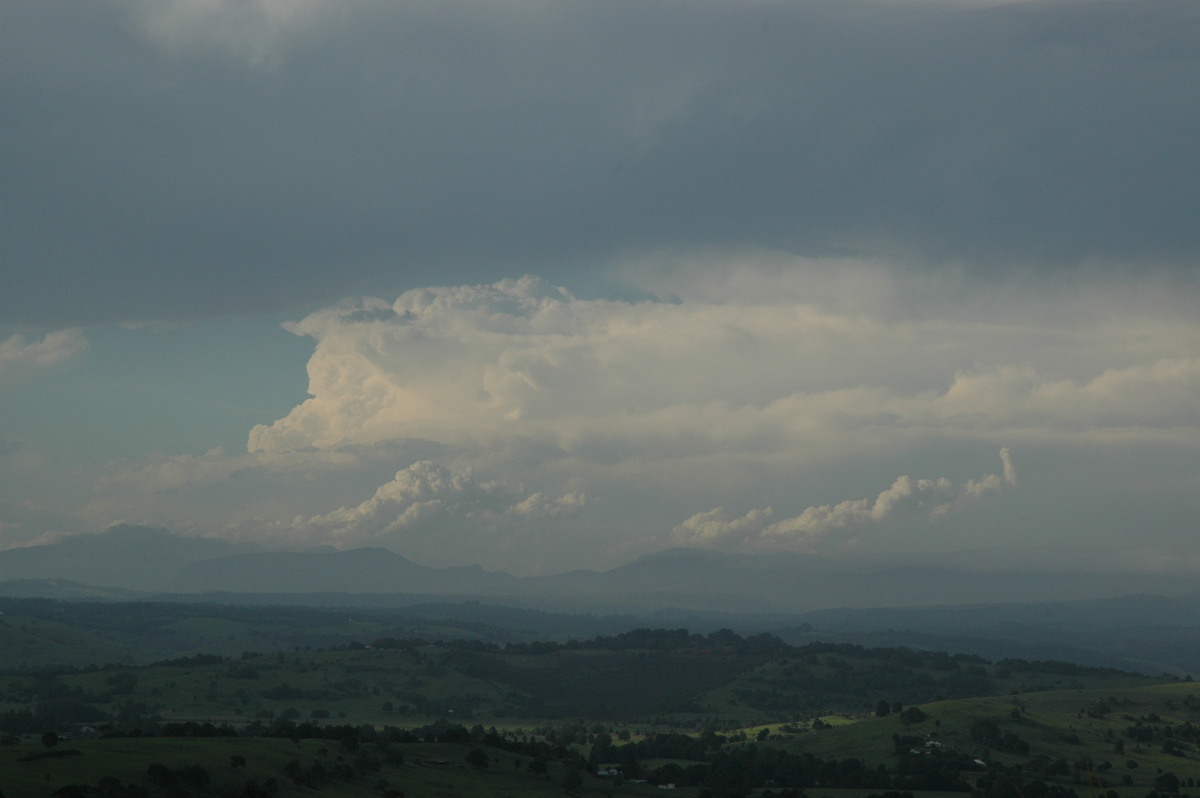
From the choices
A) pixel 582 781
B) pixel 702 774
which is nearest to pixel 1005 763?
pixel 702 774

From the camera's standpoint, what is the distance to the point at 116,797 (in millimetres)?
80938

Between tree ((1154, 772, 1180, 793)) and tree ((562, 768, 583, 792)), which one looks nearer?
tree ((562, 768, 583, 792))

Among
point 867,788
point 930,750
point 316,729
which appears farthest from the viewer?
point 930,750

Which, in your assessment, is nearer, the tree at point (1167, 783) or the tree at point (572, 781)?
the tree at point (572, 781)

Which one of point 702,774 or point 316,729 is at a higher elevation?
point 316,729

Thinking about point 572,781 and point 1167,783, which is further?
point 1167,783

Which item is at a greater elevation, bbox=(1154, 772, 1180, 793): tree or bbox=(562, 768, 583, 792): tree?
bbox=(562, 768, 583, 792): tree

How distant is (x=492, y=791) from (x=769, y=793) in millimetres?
42172

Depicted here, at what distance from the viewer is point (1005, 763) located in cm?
19375

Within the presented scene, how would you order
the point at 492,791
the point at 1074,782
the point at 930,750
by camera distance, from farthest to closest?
the point at 930,750, the point at 1074,782, the point at 492,791

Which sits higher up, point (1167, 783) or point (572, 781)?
point (572, 781)

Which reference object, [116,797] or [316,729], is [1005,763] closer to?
[316,729]

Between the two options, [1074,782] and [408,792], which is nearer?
[408,792]

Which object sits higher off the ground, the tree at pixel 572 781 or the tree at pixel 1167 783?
the tree at pixel 572 781
